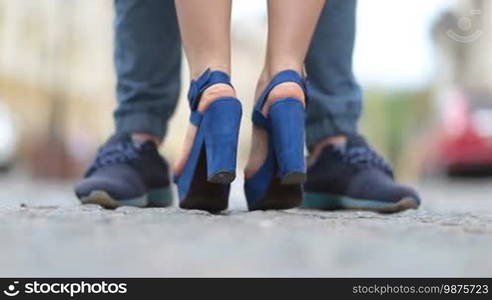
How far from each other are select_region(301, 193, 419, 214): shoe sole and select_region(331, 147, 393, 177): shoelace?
9 centimetres

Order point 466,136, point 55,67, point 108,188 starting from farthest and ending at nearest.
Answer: point 55,67 → point 466,136 → point 108,188

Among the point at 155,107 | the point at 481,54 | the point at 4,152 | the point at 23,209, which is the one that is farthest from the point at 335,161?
the point at 481,54

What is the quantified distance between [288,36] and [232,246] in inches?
25.3

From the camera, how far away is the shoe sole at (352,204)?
2156mm

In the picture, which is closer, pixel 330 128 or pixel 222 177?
pixel 222 177

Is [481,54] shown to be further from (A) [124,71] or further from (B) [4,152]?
(A) [124,71]

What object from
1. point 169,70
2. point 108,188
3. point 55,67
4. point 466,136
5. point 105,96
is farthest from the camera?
point 105,96

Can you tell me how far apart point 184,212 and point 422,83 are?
19.0 m

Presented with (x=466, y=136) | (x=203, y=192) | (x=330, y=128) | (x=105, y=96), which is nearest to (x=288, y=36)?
(x=203, y=192)

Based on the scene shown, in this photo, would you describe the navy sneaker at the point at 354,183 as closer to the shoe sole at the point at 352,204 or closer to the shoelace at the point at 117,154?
the shoe sole at the point at 352,204

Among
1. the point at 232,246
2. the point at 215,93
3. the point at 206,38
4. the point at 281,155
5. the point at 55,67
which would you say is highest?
the point at 55,67

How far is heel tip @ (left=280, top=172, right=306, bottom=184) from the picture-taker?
1.78 m

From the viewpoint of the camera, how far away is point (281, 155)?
178 centimetres

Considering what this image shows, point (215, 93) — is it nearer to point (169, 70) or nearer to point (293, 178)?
point (293, 178)
